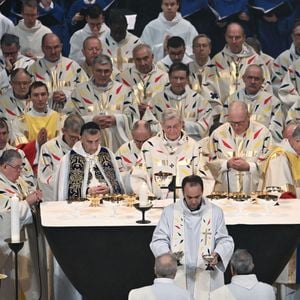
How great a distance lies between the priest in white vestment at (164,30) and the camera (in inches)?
667

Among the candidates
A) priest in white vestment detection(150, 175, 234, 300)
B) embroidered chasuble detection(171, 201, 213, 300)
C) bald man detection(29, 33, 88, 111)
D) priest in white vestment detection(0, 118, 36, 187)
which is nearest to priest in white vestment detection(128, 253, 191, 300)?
priest in white vestment detection(150, 175, 234, 300)

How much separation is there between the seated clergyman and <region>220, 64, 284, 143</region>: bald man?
2510 mm

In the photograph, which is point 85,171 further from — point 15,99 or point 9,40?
point 9,40

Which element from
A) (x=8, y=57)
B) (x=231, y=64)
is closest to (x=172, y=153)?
(x=231, y=64)

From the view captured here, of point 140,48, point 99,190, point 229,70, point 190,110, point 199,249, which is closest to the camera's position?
point 199,249

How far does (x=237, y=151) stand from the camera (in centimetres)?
1428

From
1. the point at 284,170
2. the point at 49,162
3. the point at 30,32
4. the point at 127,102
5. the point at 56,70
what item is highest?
the point at 30,32

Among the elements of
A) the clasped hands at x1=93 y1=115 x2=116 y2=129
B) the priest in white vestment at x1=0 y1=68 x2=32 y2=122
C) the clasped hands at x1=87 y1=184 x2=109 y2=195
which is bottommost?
the clasped hands at x1=87 y1=184 x2=109 y2=195

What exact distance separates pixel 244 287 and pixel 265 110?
5.16 m

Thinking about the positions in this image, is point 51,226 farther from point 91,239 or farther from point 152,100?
point 152,100

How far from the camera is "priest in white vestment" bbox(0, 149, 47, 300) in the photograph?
12367mm

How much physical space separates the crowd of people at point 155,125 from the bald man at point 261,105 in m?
0.01

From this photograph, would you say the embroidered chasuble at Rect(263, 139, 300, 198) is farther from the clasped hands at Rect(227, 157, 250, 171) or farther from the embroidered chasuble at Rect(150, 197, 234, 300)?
the embroidered chasuble at Rect(150, 197, 234, 300)

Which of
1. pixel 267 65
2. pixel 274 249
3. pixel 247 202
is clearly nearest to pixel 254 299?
pixel 274 249
